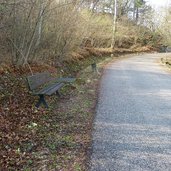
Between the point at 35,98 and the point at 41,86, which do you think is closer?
the point at 35,98

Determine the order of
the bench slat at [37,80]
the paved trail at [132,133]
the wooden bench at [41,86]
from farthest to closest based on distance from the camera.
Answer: the bench slat at [37,80] → the wooden bench at [41,86] → the paved trail at [132,133]

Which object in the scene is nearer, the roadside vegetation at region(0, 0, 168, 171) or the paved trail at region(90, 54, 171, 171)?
the paved trail at region(90, 54, 171, 171)

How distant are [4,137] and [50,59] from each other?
12642mm

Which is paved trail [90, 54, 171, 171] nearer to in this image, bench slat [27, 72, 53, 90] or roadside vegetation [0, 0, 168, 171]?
roadside vegetation [0, 0, 168, 171]

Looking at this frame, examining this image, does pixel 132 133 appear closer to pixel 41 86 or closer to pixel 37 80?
pixel 37 80

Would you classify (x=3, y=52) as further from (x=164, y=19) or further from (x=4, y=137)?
(x=164, y=19)

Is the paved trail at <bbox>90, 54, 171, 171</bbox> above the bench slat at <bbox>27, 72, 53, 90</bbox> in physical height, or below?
below

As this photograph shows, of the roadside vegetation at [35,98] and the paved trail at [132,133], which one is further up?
the roadside vegetation at [35,98]

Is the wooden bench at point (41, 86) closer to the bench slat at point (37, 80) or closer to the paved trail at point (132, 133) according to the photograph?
the bench slat at point (37, 80)

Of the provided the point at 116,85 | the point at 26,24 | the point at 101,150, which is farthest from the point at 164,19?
the point at 101,150

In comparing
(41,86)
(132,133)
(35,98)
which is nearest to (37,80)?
(41,86)

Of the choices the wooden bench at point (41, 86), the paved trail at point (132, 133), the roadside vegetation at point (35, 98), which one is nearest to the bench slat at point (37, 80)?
the wooden bench at point (41, 86)

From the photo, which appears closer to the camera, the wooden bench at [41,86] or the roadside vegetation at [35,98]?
the roadside vegetation at [35,98]

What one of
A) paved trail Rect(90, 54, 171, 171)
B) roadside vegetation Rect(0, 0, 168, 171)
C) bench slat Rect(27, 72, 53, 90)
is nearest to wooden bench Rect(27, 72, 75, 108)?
bench slat Rect(27, 72, 53, 90)
